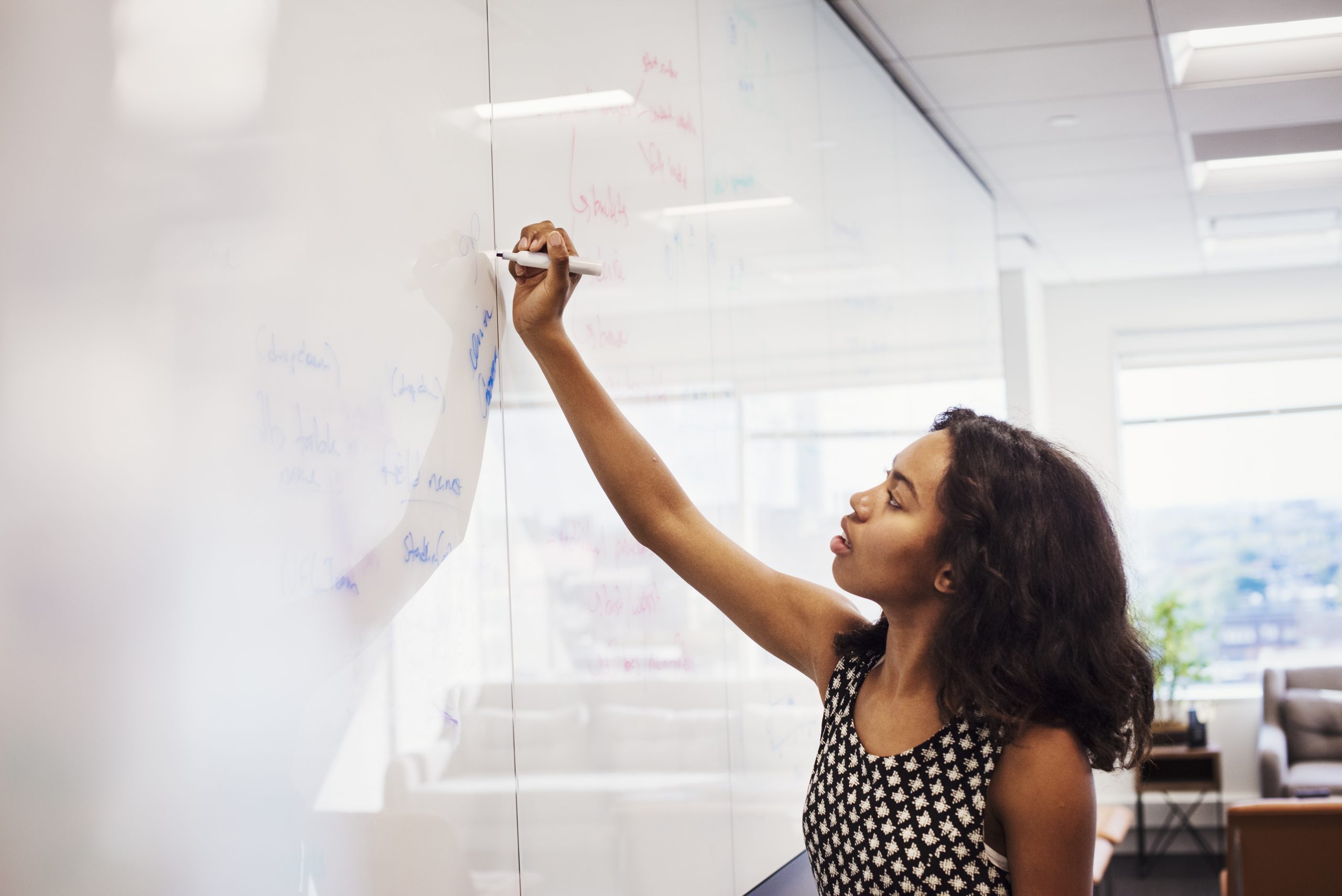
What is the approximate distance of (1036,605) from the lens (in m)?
1.28

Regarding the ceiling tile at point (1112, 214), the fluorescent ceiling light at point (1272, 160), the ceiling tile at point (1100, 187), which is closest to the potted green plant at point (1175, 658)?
the ceiling tile at point (1112, 214)

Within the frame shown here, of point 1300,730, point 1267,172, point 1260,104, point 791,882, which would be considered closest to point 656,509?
point 791,882

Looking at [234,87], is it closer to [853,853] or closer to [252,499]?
[252,499]

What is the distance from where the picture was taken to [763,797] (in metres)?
2.02

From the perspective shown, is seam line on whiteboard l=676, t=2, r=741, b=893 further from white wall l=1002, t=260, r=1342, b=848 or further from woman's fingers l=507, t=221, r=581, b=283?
white wall l=1002, t=260, r=1342, b=848

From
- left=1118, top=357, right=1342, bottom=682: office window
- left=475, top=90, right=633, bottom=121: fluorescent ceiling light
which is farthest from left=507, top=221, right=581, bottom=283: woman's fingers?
left=1118, top=357, right=1342, bottom=682: office window

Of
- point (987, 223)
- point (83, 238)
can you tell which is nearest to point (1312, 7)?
point (987, 223)

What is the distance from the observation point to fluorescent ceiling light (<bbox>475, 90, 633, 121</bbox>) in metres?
1.33

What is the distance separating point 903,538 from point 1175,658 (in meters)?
5.42

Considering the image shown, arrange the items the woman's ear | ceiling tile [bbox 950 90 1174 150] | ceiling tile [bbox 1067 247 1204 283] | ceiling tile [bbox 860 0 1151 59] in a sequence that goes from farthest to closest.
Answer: ceiling tile [bbox 1067 247 1204 283] → ceiling tile [bbox 950 90 1174 150] → ceiling tile [bbox 860 0 1151 59] → the woman's ear

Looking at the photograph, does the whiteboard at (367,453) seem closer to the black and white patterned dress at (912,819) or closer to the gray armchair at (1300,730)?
the black and white patterned dress at (912,819)

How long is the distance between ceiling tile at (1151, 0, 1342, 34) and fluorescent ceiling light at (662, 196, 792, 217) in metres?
1.17

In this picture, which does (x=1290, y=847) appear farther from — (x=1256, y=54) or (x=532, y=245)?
(x=532, y=245)

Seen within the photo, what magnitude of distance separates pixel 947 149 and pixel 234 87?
315 centimetres
